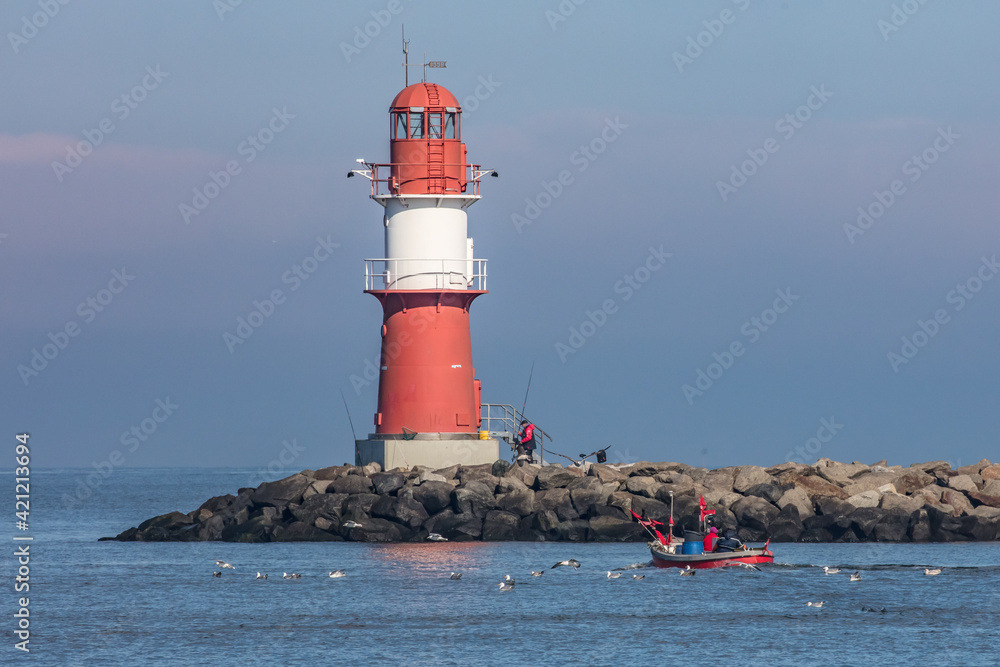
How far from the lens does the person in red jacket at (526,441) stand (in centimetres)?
4531

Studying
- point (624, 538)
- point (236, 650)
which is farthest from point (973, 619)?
point (236, 650)

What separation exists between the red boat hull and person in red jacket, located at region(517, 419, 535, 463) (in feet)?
26.9

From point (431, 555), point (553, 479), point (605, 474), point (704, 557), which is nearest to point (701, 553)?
point (704, 557)

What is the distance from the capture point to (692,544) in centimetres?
3772

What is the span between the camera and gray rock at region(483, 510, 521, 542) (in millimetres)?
41688

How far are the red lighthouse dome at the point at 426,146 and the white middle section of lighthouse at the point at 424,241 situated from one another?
0.35 meters

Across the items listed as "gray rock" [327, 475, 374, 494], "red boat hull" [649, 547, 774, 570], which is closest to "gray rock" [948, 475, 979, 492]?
"red boat hull" [649, 547, 774, 570]

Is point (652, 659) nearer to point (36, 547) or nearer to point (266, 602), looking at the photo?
point (266, 602)

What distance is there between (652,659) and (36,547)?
26032 mm

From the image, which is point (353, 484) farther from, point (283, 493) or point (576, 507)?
point (576, 507)

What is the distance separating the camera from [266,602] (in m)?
34.1

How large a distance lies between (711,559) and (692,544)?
23.5 inches

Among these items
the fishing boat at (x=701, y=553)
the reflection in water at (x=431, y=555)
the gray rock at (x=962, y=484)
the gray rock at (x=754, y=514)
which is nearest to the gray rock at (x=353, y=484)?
the reflection in water at (x=431, y=555)

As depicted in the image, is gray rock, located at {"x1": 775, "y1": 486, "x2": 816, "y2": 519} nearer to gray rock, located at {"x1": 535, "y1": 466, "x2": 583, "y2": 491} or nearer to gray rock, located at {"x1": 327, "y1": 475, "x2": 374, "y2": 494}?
A: gray rock, located at {"x1": 535, "y1": 466, "x2": 583, "y2": 491}
